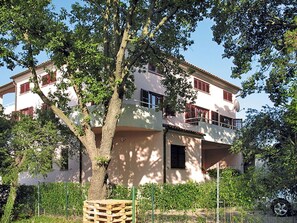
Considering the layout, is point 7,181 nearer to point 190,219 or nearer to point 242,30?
point 190,219

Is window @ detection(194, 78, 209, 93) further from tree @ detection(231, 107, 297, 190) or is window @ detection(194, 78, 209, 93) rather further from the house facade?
tree @ detection(231, 107, 297, 190)

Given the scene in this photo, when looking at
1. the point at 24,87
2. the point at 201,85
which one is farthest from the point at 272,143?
the point at 24,87

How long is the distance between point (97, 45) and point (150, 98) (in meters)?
10.7

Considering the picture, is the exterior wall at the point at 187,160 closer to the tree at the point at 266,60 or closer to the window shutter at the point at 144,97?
the window shutter at the point at 144,97

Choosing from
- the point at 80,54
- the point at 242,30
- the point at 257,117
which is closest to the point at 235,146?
the point at 257,117

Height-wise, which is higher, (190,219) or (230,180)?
(230,180)

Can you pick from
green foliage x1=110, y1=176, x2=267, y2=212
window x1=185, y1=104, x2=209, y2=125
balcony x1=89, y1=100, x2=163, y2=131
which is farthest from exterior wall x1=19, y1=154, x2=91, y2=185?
green foliage x1=110, y1=176, x2=267, y2=212

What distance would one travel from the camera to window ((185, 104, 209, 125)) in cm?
2879

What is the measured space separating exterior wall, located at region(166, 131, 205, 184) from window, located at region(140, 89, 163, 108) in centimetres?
232

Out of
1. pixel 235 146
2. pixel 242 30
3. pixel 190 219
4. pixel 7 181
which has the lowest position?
pixel 190 219

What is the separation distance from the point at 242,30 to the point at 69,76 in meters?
7.32

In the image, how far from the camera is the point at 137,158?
2375 centimetres

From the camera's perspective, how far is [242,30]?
55.0 feet

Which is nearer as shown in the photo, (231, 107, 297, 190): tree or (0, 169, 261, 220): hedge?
(231, 107, 297, 190): tree
